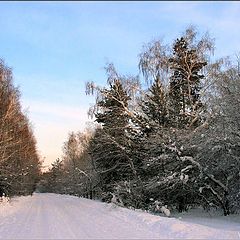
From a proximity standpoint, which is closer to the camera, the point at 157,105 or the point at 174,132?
the point at 174,132

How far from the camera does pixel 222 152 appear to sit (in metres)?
21.3

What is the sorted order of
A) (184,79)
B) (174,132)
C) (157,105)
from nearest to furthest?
(174,132) → (157,105) → (184,79)

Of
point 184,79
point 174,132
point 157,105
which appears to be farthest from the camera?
point 184,79

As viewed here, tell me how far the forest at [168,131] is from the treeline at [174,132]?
5 cm

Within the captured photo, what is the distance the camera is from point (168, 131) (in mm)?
25516

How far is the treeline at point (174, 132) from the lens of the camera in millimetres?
21500

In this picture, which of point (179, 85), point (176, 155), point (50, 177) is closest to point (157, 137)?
point (176, 155)

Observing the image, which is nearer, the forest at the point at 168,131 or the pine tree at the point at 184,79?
the forest at the point at 168,131

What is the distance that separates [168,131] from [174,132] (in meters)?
0.61

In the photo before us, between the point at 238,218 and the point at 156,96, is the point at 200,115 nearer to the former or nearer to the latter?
the point at 156,96

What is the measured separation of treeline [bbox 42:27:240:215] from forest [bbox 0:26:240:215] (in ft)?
0.17

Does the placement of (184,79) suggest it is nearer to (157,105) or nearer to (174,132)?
(157,105)

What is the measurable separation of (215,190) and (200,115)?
484cm

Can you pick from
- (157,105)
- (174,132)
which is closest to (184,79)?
(157,105)
